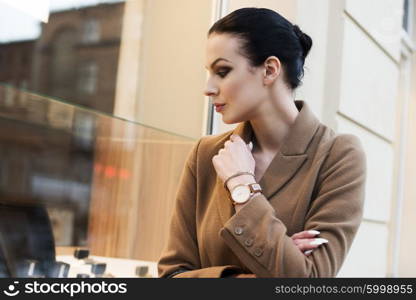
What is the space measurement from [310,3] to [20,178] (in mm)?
1556

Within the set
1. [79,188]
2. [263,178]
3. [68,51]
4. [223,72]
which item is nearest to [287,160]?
[263,178]

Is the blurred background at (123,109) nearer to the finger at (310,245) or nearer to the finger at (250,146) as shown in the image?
the finger at (250,146)

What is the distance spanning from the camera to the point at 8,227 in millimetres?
1439

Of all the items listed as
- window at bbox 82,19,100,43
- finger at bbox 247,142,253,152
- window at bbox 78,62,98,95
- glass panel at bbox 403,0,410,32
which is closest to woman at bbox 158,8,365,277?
finger at bbox 247,142,253,152

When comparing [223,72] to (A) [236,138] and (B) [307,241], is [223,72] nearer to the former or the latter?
(A) [236,138]

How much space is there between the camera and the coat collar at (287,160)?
161 centimetres

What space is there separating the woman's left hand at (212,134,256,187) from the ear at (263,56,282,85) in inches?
7.0

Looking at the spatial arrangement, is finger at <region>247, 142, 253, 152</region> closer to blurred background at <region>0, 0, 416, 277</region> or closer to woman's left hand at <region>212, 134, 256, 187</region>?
woman's left hand at <region>212, 134, 256, 187</region>

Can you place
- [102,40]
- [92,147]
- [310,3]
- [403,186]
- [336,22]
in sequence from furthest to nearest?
[403,186] < [336,22] < [310,3] < [102,40] < [92,147]

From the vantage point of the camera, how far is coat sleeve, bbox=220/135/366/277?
4.72 ft

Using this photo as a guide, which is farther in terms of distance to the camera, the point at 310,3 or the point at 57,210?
the point at 310,3

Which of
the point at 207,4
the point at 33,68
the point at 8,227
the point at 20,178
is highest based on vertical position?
the point at 207,4

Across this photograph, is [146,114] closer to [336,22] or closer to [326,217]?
[326,217]

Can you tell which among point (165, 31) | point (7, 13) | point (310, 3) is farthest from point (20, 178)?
point (310, 3)
